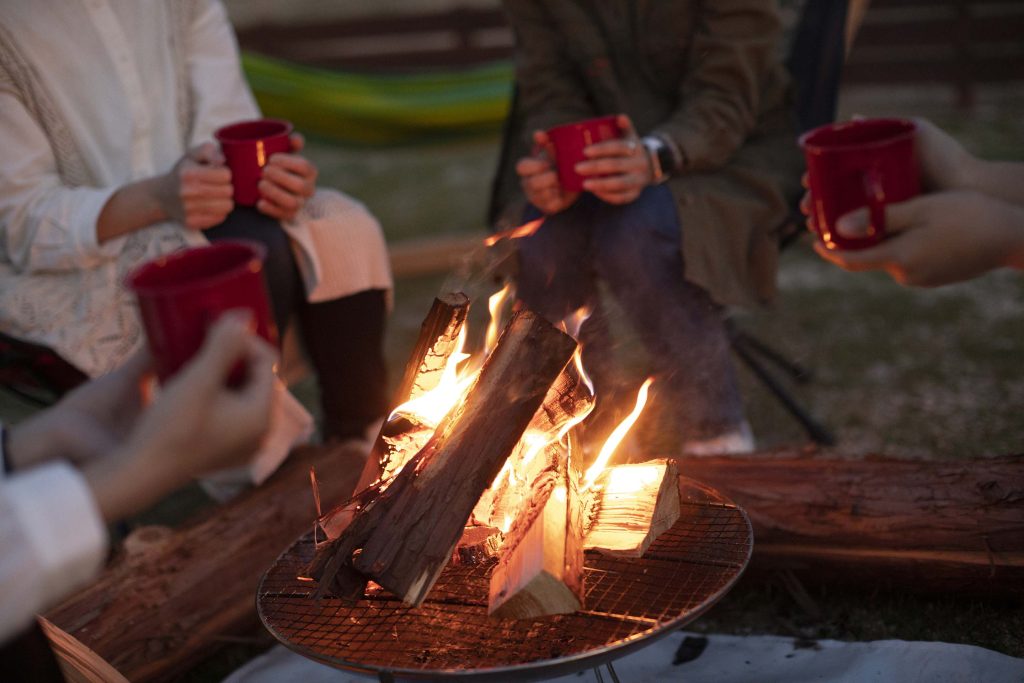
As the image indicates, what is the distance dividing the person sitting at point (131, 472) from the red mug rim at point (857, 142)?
916 mm

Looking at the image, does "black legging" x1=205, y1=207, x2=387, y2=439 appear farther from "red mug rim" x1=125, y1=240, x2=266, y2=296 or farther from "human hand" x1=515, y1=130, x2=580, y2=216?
"red mug rim" x1=125, y1=240, x2=266, y2=296

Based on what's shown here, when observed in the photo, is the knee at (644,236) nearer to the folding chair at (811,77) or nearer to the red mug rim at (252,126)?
the folding chair at (811,77)

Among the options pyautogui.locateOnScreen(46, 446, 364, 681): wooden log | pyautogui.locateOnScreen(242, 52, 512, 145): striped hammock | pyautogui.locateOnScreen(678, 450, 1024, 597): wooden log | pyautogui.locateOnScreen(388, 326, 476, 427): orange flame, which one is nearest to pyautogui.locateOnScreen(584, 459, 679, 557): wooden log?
pyautogui.locateOnScreen(388, 326, 476, 427): orange flame

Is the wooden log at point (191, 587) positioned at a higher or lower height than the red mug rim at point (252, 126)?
lower

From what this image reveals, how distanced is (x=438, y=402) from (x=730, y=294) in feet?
3.15

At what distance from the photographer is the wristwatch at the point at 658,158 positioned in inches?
94.2

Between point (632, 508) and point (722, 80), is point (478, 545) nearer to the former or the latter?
point (632, 508)

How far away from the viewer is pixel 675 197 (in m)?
2.43

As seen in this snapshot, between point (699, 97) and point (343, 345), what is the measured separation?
1.18 metres

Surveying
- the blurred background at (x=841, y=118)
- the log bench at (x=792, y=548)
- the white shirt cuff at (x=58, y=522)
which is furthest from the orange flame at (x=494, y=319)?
the white shirt cuff at (x=58, y=522)

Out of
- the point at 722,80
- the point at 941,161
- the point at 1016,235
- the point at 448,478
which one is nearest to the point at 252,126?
the point at 448,478

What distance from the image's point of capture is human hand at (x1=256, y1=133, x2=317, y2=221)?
2.20 m

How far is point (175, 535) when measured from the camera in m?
2.14

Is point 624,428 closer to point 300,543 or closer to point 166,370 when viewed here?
point 300,543
